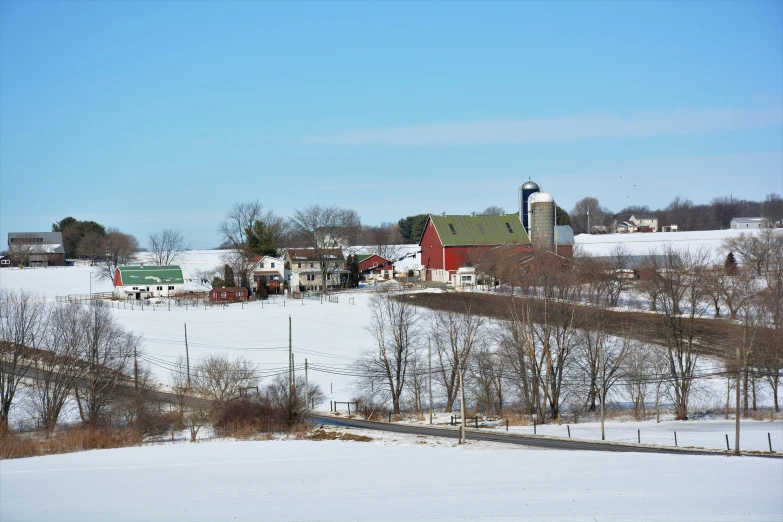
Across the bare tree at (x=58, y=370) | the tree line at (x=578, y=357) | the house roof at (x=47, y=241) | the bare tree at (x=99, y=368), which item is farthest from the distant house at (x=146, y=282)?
the house roof at (x=47, y=241)

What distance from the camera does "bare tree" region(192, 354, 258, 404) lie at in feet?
111

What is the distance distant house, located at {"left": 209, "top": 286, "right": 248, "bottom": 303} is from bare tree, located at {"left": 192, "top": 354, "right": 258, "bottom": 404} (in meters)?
27.0

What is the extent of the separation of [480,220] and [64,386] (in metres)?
51.8

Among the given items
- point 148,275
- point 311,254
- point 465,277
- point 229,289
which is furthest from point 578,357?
point 148,275

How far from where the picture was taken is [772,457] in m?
23.8

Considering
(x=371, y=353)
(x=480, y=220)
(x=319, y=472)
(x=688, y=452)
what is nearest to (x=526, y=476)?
(x=319, y=472)

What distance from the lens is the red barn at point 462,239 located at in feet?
232

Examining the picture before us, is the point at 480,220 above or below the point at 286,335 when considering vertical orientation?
above

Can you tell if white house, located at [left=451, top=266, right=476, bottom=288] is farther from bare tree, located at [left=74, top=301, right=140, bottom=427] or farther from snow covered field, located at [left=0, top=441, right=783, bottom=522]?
snow covered field, located at [left=0, top=441, right=783, bottom=522]

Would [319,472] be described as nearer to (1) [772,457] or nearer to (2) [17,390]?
(1) [772,457]

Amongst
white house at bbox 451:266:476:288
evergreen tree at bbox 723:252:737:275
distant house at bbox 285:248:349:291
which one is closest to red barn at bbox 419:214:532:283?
white house at bbox 451:266:476:288

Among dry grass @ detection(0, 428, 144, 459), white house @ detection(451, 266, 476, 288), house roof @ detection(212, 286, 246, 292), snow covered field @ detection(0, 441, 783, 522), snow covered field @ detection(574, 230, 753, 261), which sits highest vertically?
snow covered field @ detection(574, 230, 753, 261)

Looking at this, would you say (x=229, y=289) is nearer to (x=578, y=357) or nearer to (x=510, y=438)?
(x=578, y=357)

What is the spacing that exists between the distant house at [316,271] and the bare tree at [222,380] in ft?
112
